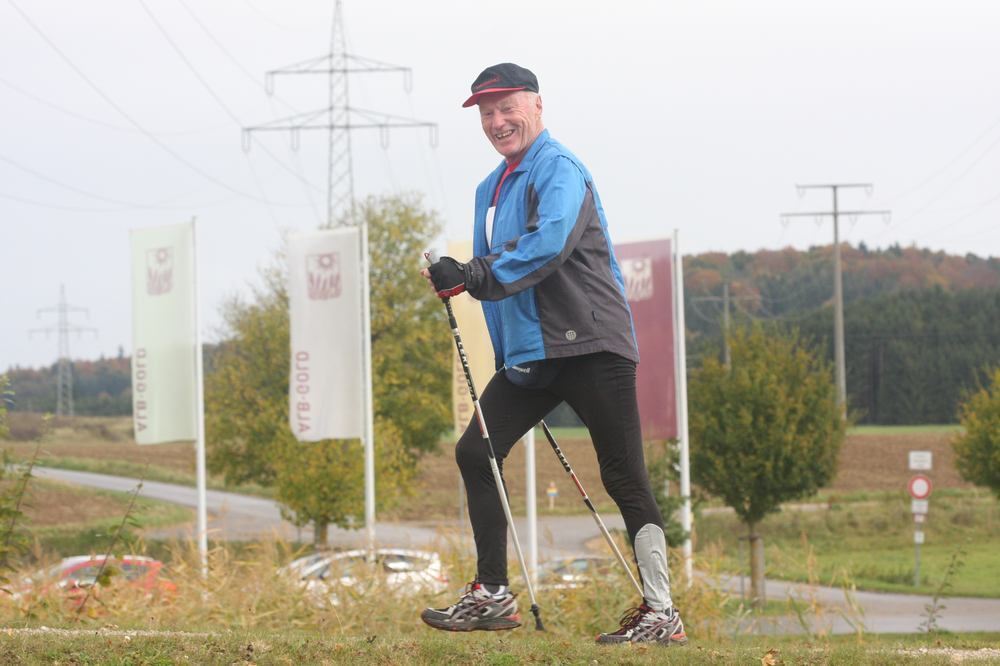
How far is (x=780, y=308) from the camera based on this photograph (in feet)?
384

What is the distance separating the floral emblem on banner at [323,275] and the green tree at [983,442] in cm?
1823

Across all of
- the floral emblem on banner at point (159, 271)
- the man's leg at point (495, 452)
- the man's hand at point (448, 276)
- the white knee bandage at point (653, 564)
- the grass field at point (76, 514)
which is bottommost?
the grass field at point (76, 514)

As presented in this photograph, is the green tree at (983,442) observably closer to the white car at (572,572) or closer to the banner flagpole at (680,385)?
the banner flagpole at (680,385)

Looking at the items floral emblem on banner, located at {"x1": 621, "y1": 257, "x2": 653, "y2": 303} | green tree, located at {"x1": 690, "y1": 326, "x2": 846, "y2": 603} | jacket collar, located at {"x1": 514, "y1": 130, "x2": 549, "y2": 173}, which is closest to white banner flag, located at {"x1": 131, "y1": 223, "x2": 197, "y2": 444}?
floral emblem on banner, located at {"x1": 621, "y1": 257, "x2": 653, "y2": 303}

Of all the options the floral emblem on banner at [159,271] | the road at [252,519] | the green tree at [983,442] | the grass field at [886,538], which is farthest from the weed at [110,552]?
the green tree at [983,442]

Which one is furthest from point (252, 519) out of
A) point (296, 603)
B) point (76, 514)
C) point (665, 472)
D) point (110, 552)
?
point (110, 552)

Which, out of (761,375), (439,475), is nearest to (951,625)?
(761,375)

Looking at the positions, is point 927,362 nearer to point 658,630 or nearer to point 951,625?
point 951,625

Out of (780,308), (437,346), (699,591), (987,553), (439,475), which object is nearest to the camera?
(699,591)

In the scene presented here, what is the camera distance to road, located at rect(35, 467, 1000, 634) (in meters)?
11.0

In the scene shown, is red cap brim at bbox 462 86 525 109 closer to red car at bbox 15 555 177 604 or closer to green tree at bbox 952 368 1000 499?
red car at bbox 15 555 177 604

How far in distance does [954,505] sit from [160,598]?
4328cm

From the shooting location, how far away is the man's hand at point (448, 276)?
5512 millimetres

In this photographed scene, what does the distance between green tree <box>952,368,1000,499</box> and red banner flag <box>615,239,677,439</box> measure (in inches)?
585
